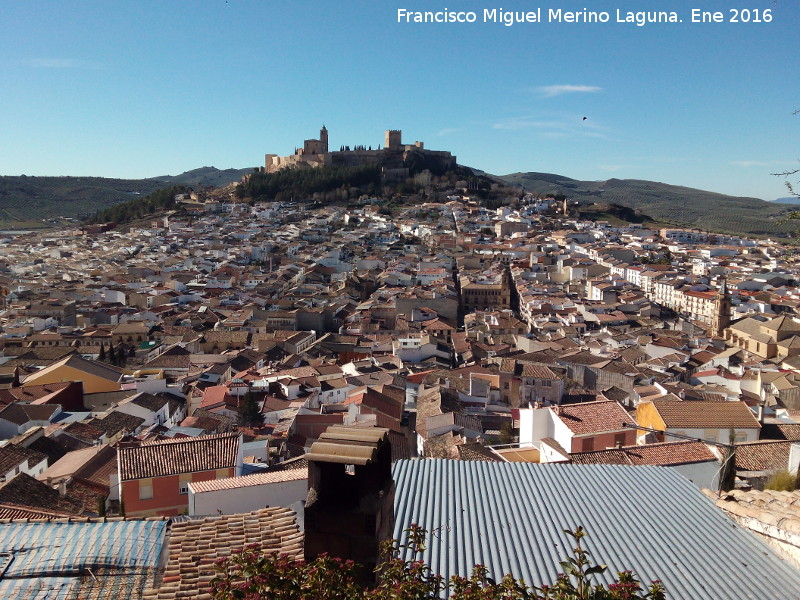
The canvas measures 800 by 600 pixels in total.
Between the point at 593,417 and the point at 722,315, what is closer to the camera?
the point at 593,417

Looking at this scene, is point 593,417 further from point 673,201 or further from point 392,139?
point 673,201

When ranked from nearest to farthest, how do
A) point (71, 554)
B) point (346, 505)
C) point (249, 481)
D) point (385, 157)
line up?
point (346, 505), point (71, 554), point (249, 481), point (385, 157)

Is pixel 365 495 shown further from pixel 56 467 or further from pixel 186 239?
pixel 186 239

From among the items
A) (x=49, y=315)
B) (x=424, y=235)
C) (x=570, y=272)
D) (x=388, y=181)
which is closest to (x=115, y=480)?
(x=49, y=315)

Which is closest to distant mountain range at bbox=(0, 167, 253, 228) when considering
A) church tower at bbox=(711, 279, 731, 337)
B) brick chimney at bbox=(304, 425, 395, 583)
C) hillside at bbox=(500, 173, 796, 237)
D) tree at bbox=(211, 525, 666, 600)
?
hillside at bbox=(500, 173, 796, 237)

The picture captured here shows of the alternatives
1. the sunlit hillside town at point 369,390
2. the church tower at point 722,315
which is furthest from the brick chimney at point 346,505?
the church tower at point 722,315

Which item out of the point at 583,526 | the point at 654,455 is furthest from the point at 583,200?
the point at 583,526

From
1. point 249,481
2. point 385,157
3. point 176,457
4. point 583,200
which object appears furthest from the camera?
point 583,200

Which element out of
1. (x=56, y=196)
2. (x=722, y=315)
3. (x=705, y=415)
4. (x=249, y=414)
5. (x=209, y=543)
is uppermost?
(x=56, y=196)
